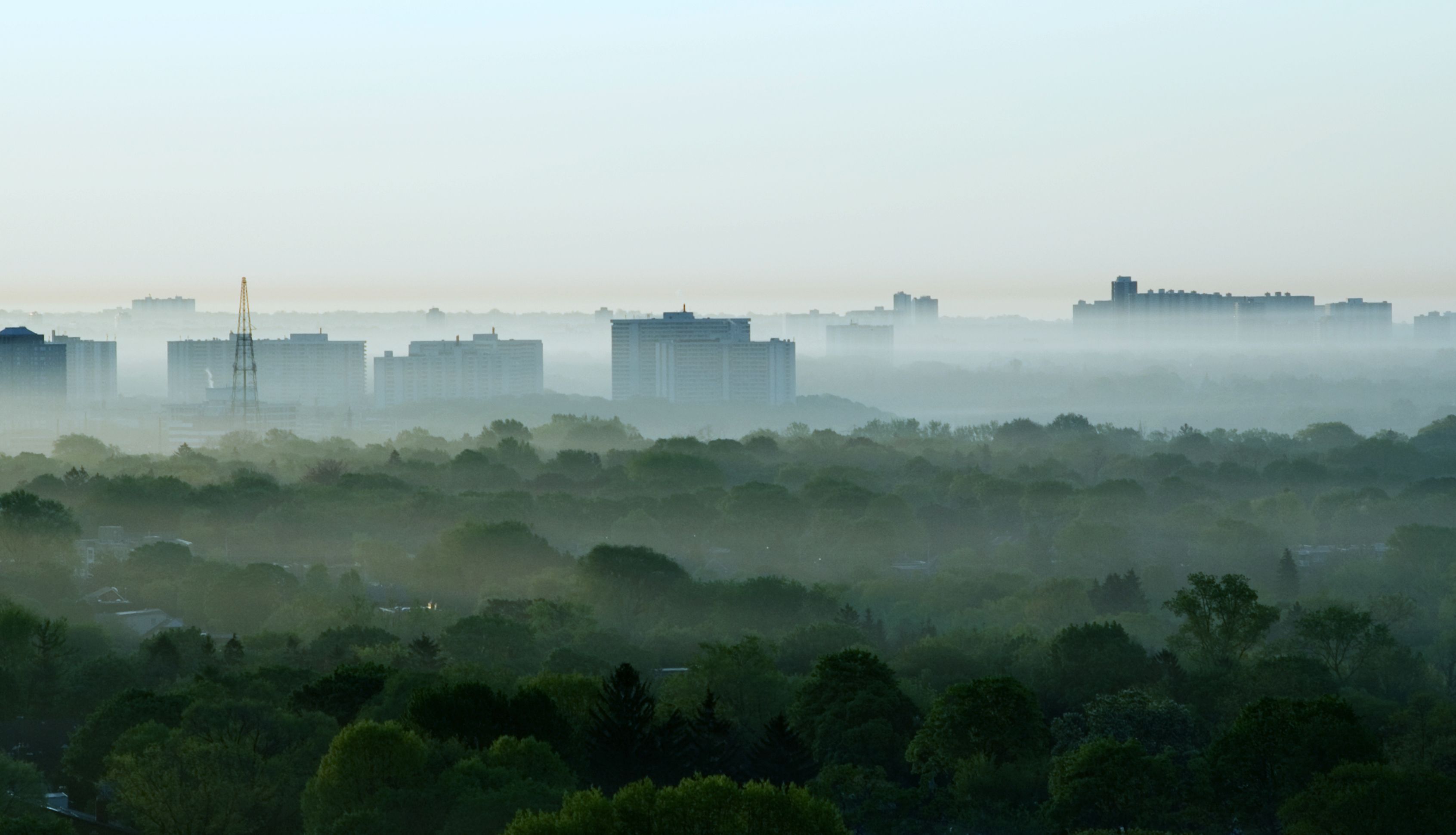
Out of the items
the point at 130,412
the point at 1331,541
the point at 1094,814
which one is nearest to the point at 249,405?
the point at 130,412

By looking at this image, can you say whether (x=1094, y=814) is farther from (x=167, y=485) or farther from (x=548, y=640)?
(x=167, y=485)

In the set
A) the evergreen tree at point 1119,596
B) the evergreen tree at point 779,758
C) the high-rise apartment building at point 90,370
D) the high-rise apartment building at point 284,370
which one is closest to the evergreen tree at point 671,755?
the evergreen tree at point 779,758

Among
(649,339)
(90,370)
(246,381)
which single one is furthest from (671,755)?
(90,370)

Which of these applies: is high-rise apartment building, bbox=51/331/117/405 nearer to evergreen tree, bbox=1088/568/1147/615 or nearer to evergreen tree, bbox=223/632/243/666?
evergreen tree, bbox=223/632/243/666

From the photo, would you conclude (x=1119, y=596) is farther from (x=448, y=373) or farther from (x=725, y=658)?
(x=448, y=373)

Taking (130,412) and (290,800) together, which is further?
(130,412)

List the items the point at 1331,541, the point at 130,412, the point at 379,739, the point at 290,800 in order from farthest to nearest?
the point at 130,412, the point at 1331,541, the point at 290,800, the point at 379,739

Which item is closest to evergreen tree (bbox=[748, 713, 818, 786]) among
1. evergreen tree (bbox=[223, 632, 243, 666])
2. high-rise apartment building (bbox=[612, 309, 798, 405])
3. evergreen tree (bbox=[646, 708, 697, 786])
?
evergreen tree (bbox=[646, 708, 697, 786])
